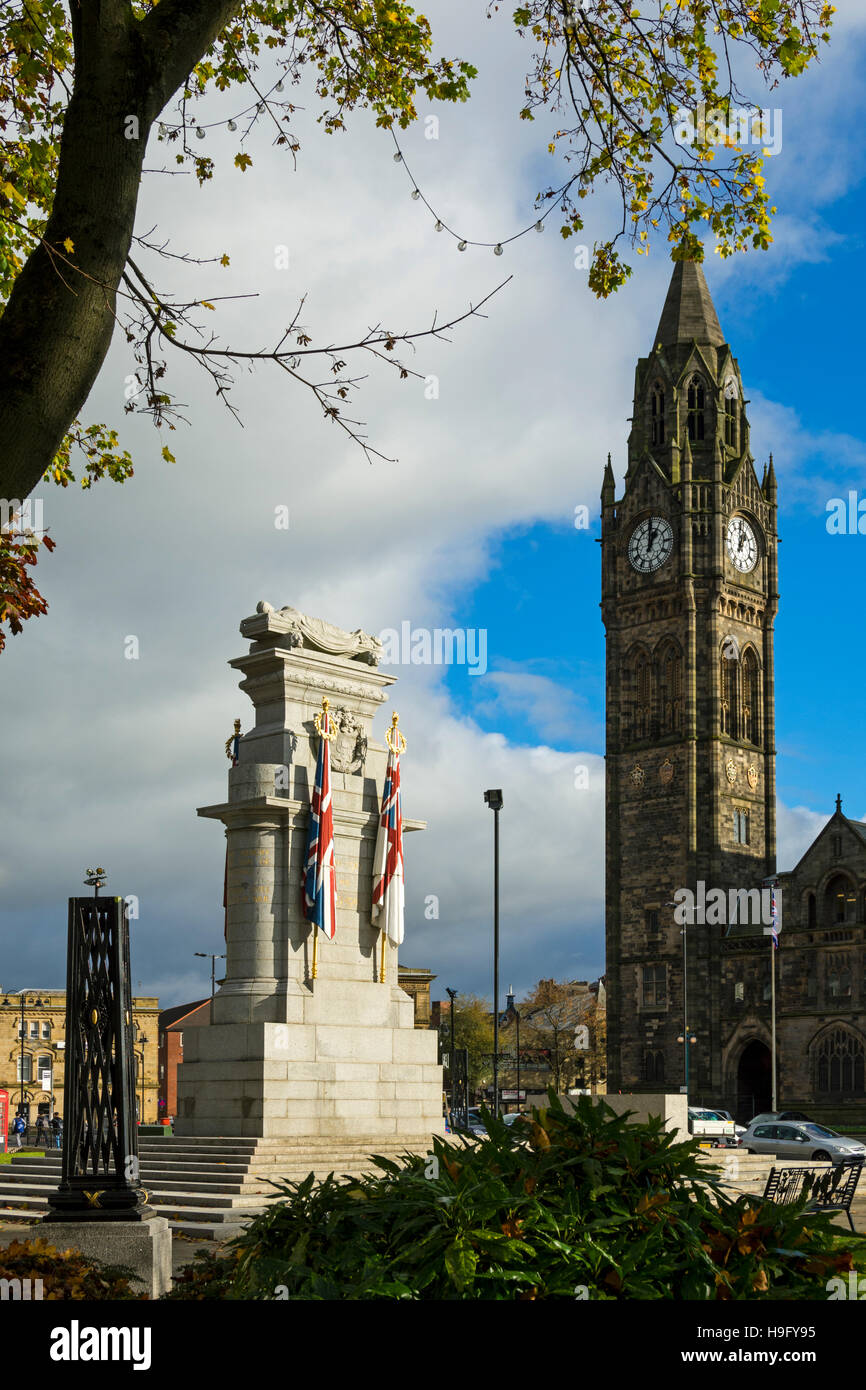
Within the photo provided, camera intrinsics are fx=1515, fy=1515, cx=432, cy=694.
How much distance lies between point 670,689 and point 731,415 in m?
19.8

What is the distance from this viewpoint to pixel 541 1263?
4555 millimetres

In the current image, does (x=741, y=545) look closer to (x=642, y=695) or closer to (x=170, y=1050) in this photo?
(x=642, y=695)

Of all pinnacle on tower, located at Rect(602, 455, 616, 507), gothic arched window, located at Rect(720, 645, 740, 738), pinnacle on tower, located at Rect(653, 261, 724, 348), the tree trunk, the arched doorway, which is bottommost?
the arched doorway

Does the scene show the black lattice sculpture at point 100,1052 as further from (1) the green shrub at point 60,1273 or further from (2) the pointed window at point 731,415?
(2) the pointed window at point 731,415

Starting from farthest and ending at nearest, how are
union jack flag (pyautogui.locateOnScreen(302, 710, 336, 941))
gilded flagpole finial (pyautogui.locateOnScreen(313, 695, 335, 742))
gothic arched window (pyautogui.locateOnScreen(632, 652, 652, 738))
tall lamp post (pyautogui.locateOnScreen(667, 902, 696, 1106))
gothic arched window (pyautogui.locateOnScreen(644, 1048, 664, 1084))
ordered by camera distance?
gothic arched window (pyautogui.locateOnScreen(632, 652, 652, 738)) < gothic arched window (pyautogui.locateOnScreen(644, 1048, 664, 1084)) < tall lamp post (pyautogui.locateOnScreen(667, 902, 696, 1106)) < gilded flagpole finial (pyautogui.locateOnScreen(313, 695, 335, 742)) < union jack flag (pyautogui.locateOnScreen(302, 710, 336, 941))

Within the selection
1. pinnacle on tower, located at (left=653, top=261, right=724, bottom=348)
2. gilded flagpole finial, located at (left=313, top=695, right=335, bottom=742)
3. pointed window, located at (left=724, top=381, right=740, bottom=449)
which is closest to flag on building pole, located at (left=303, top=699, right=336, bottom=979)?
gilded flagpole finial, located at (left=313, top=695, right=335, bottom=742)

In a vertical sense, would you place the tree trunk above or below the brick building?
above

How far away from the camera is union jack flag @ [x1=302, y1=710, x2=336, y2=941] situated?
2595 centimetres

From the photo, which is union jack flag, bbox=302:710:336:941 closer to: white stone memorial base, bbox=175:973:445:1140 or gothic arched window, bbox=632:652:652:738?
white stone memorial base, bbox=175:973:445:1140

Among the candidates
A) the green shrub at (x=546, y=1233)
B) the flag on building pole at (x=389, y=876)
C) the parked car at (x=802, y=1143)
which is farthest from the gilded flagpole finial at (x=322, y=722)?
the parked car at (x=802, y=1143)

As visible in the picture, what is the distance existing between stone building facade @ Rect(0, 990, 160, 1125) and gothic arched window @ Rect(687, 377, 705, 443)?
172 ft
